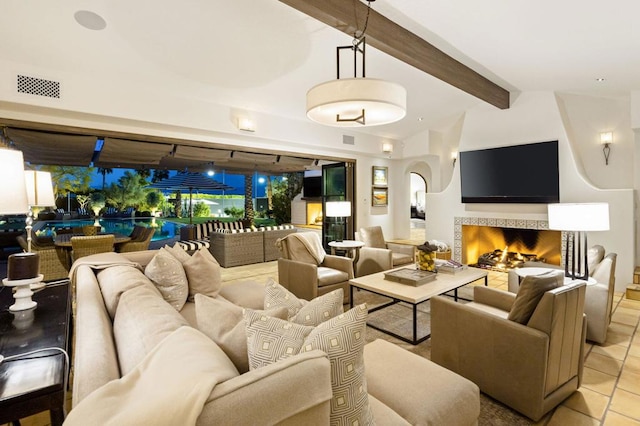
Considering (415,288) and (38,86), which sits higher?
(38,86)

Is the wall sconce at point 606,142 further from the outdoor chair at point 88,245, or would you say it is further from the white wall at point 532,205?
the outdoor chair at point 88,245

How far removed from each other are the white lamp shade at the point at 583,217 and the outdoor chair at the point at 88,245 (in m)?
5.56

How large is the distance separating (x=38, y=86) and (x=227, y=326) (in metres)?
3.56

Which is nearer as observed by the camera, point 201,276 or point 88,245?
point 201,276

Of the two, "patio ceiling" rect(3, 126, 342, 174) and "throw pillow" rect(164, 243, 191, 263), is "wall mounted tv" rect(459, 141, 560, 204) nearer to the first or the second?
"patio ceiling" rect(3, 126, 342, 174)

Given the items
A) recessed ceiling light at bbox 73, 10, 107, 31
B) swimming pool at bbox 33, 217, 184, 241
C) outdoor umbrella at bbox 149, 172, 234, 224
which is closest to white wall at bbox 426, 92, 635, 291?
outdoor umbrella at bbox 149, 172, 234, 224

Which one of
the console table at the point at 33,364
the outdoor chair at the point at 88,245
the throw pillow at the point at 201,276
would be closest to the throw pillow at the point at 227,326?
the console table at the point at 33,364

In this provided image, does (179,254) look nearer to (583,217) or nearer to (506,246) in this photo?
(583,217)

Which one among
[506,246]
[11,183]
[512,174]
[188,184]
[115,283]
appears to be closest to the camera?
[11,183]

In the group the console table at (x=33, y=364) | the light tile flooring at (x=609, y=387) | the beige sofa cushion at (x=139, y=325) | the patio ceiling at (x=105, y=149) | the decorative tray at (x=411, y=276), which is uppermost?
the patio ceiling at (x=105, y=149)

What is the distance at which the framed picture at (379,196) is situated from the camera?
6891mm

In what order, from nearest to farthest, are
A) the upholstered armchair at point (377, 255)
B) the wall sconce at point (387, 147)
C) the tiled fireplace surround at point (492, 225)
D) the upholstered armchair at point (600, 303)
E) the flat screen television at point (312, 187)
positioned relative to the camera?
the upholstered armchair at point (600, 303) → the upholstered armchair at point (377, 255) → the tiled fireplace surround at point (492, 225) → the wall sconce at point (387, 147) → the flat screen television at point (312, 187)

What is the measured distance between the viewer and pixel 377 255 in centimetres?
461

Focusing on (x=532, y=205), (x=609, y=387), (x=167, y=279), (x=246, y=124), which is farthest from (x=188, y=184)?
(x=609, y=387)
